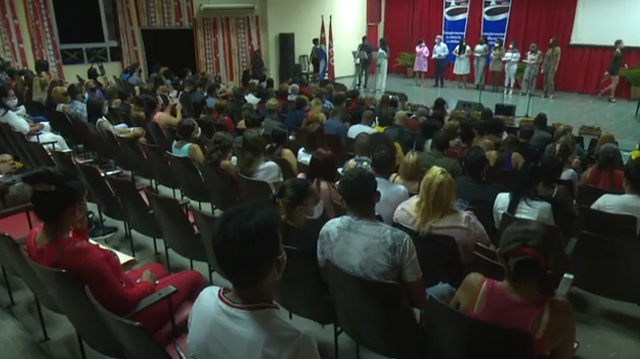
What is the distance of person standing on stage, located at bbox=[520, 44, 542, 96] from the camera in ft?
38.9

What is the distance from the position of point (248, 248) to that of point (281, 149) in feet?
11.0

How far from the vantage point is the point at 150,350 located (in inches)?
67.9

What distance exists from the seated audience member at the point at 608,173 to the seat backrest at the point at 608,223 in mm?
1081

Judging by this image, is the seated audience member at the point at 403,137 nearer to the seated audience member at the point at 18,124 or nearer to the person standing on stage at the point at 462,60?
the seated audience member at the point at 18,124

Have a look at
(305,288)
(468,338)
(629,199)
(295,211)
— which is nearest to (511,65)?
(629,199)

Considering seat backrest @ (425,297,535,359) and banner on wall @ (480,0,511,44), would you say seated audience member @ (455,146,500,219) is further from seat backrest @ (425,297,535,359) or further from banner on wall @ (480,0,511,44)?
banner on wall @ (480,0,511,44)

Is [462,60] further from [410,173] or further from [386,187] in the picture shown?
[386,187]

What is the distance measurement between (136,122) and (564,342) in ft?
18.1

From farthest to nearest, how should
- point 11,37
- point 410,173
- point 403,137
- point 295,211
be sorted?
point 11,37 → point 403,137 → point 410,173 → point 295,211

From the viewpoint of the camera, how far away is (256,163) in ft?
12.9

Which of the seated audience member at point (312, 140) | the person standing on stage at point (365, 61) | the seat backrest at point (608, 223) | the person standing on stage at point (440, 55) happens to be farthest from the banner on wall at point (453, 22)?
the seat backrest at point (608, 223)

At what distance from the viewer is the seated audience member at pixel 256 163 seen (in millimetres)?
3900

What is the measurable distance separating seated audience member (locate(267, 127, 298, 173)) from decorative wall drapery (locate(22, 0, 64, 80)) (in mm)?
8173

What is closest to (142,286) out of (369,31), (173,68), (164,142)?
(164,142)
